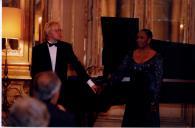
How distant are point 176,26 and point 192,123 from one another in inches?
54.3

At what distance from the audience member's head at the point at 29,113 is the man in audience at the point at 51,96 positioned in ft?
0.79

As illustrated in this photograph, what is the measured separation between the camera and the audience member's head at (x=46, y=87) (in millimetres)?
3316

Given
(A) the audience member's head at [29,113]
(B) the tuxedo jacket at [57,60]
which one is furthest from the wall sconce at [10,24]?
(A) the audience member's head at [29,113]

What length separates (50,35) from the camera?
5.21m

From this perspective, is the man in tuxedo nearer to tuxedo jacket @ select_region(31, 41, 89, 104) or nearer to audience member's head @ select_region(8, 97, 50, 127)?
tuxedo jacket @ select_region(31, 41, 89, 104)

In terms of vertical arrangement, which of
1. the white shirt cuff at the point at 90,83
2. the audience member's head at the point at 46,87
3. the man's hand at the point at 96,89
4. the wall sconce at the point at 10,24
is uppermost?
the wall sconce at the point at 10,24

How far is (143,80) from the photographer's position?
530 cm

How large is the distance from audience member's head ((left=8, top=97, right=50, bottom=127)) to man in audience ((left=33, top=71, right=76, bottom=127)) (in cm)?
24

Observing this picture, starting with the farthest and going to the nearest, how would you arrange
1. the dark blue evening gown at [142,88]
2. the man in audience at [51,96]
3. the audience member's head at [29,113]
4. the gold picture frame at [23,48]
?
the gold picture frame at [23,48]
the dark blue evening gown at [142,88]
the man in audience at [51,96]
the audience member's head at [29,113]

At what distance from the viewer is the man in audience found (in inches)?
130

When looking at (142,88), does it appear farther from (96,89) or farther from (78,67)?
(78,67)

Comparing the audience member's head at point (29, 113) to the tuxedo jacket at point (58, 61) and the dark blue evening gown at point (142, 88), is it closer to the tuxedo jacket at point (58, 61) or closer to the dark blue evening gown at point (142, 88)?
the tuxedo jacket at point (58, 61)

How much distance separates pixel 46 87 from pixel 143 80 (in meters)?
2.11

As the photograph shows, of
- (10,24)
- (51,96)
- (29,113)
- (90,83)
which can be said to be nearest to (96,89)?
(90,83)
